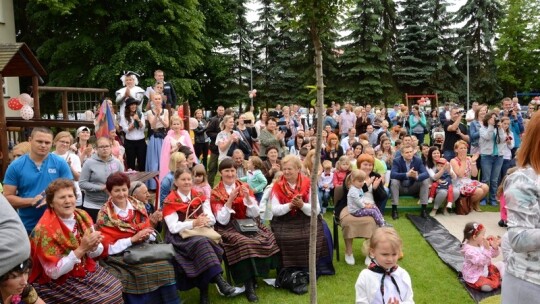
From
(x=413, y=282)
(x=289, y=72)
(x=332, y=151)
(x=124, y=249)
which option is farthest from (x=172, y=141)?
(x=289, y=72)

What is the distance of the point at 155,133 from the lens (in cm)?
879

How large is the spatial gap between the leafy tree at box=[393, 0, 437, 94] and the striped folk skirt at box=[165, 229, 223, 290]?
103 ft

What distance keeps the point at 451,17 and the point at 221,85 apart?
18.3 m

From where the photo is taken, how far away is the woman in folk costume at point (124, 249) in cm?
438

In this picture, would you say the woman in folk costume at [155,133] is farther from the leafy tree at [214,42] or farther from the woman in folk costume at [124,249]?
the leafy tree at [214,42]

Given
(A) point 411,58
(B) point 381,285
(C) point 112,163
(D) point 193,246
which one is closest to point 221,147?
(C) point 112,163

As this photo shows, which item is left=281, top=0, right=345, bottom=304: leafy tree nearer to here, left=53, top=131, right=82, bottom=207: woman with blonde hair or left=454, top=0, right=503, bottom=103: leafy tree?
left=53, top=131, right=82, bottom=207: woman with blonde hair

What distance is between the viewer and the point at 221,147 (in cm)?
930

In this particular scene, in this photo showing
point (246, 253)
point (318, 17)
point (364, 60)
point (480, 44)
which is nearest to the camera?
point (318, 17)

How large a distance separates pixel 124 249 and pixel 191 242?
2.42 feet

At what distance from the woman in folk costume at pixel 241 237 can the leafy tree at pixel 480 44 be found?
1330 inches

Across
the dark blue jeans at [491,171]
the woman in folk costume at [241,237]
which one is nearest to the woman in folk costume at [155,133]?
the woman in folk costume at [241,237]

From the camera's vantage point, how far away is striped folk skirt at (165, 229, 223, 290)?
16.0ft

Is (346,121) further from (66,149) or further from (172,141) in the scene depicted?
(66,149)
